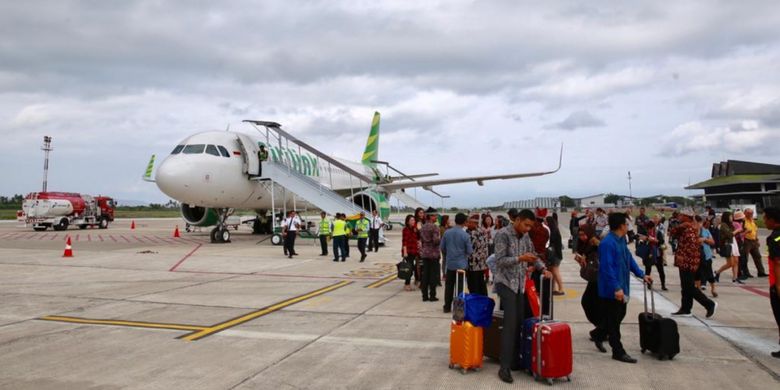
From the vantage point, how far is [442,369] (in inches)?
193

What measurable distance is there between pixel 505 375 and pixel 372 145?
32850 mm

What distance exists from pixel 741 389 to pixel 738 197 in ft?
316

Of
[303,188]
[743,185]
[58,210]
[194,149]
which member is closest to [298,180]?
[303,188]

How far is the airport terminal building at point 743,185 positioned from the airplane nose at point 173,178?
257ft

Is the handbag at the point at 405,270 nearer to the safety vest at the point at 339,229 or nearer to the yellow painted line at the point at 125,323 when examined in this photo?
the yellow painted line at the point at 125,323

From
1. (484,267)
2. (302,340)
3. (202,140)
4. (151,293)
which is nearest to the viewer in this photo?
(302,340)

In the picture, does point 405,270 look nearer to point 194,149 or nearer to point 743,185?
point 194,149

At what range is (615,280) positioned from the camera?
207 inches

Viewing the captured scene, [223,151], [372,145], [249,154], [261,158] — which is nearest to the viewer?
[223,151]

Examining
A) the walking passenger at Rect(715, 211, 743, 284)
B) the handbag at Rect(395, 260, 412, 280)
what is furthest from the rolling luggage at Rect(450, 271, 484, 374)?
the walking passenger at Rect(715, 211, 743, 284)

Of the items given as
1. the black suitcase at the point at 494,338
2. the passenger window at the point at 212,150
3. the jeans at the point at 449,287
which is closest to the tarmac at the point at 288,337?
the black suitcase at the point at 494,338

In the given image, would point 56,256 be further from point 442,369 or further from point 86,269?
point 442,369

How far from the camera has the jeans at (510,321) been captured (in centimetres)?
471

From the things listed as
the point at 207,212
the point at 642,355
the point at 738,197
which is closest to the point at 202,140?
the point at 207,212
